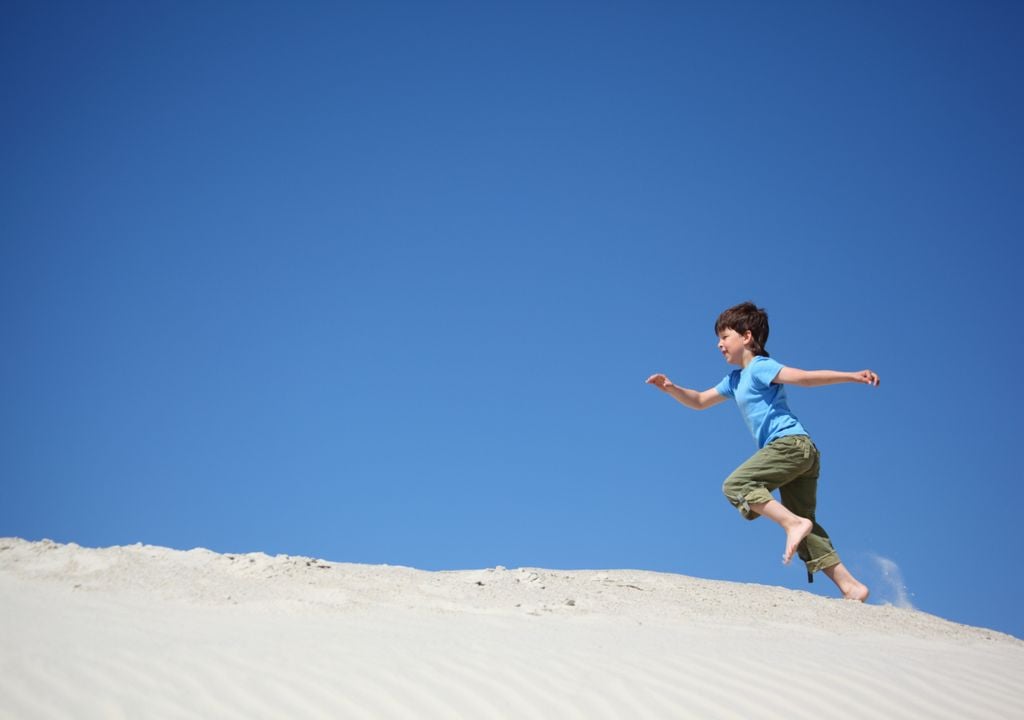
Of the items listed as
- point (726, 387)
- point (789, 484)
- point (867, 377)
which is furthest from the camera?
point (726, 387)

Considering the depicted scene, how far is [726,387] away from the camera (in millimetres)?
7742

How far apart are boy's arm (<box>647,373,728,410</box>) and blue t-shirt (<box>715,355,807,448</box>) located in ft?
1.13

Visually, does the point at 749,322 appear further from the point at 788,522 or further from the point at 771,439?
the point at 788,522

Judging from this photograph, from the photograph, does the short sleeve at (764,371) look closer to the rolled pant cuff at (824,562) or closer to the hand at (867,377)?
the hand at (867,377)

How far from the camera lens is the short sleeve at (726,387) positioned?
7.73m

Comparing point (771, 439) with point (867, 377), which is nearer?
point (867, 377)

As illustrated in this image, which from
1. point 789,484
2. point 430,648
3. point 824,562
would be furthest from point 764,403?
point 430,648

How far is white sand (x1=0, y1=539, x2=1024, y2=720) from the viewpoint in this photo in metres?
3.90

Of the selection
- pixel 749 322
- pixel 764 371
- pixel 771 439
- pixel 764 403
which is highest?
pixel 749 322

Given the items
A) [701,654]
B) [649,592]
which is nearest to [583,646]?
[701,654]

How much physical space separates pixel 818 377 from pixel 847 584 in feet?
5.88

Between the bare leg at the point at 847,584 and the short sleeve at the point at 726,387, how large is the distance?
5.21 feet

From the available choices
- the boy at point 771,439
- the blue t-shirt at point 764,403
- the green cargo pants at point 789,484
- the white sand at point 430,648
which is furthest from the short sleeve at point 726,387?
the white sand at point 430,648

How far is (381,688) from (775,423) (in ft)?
14.3
